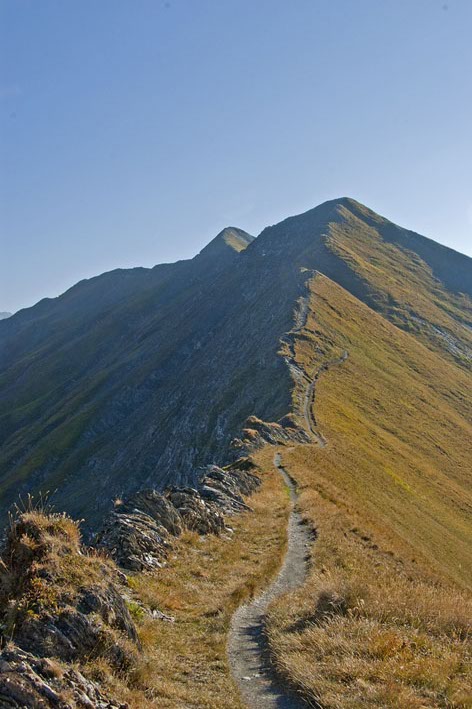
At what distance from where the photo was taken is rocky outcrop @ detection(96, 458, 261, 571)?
1675cm

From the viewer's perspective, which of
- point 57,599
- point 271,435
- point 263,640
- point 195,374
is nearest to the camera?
point 57,599

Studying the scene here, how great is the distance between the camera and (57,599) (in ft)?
29.4

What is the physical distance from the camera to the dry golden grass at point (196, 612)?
29.3 ft

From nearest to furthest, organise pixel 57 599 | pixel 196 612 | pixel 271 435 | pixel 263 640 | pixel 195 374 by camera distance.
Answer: pixel 57 599 → pixel 263 640 → pixel 196 612 → pixel 271 435 → pixel 195 374

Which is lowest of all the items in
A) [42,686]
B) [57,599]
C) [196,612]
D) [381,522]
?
[381,522]

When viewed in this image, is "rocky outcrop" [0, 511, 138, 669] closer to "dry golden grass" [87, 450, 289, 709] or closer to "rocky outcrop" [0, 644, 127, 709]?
"dry golden grass" [87, 450, 289, 709]

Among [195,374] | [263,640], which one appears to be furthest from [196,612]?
[195,374]

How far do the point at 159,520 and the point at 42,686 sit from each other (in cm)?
1377

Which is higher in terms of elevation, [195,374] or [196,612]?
[195,374]

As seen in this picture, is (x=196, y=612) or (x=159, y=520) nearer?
(x=196, y=612)

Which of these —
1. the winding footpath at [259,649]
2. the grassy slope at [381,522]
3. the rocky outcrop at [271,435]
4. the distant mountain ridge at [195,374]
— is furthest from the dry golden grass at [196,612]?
the distant mountain ridge at [195,374]

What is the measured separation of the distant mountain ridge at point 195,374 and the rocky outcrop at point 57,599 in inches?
1874

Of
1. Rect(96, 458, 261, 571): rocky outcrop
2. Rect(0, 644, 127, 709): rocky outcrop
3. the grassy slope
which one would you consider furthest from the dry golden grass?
the grassy slope

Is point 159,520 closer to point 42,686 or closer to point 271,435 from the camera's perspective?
point 42,686
